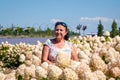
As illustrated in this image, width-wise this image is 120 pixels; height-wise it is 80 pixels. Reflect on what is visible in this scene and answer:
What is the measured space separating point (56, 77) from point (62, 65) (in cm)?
30

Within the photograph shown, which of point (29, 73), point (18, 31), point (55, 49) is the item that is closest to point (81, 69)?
point (29, 73)

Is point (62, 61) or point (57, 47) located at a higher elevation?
point (62, 61)

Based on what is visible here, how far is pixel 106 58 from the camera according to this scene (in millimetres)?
3838

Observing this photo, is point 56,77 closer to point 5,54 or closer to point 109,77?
point 109,77

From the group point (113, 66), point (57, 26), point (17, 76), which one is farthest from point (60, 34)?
point (113, 66)

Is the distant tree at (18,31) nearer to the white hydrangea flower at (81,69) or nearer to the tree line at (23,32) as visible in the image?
the tree line at (23,32)

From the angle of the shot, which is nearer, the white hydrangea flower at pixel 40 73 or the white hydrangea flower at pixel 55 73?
the white hydrangea flower at pixel 55 73

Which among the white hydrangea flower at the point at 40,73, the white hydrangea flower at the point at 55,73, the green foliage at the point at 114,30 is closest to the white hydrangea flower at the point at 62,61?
the white hydrangea flower at the point at 40,73

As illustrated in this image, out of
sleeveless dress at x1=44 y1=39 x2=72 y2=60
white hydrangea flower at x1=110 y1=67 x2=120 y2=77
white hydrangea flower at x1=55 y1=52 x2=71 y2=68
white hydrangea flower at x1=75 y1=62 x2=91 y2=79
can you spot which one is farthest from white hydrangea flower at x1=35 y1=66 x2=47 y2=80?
sleeveless dress at x1=44 y1=39 x2=72 y2=60

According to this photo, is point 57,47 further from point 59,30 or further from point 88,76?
point 88,76

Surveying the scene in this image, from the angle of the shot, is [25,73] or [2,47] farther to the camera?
[2,47]

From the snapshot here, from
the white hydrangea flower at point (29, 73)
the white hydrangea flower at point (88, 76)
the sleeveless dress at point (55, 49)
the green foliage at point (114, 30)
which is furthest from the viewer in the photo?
the green foliage at point (114, 30)

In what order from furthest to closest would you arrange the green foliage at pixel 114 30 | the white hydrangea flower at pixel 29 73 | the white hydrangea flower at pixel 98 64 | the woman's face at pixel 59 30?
the green foliage at pixel 114 30 < the woman's face at pixel 59 30 < the white hydrangea flower at pixel 29 73 < the white hydrangea flower at pixel 98 64

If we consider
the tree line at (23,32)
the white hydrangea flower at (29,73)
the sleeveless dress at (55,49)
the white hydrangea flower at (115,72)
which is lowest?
the tree line at (23,32)
